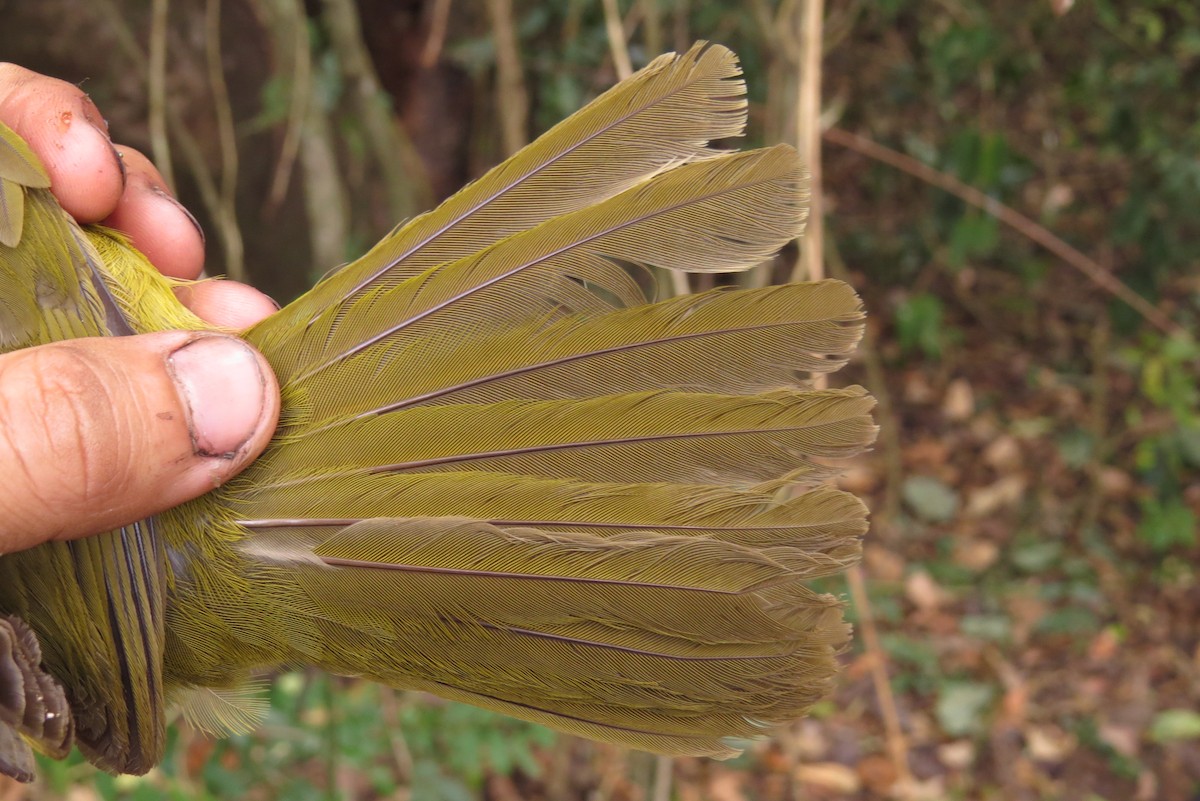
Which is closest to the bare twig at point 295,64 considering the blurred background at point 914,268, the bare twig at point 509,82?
the blurred background at point 914,268

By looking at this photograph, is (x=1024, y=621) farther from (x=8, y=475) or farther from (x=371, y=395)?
(x=8, y=475)

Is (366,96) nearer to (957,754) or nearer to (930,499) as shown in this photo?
(957,754)

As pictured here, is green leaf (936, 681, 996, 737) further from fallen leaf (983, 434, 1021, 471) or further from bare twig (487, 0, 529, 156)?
bare twig (487, 0, 529, 156)

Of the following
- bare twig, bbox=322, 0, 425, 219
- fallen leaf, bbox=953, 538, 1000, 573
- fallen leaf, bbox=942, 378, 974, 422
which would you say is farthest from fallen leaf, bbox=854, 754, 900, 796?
bare twig, bbox=322, 0, 425, 219

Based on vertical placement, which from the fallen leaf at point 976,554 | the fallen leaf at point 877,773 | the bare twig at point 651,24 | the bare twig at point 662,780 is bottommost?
the fallen leaf at point 877,773

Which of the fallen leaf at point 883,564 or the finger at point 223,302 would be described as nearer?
the finger at point 223,302

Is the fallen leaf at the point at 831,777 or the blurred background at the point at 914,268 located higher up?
the blurred background at the point at 914,268

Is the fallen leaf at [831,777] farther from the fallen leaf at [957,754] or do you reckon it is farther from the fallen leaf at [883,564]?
the fallen leaf at [883,564]
